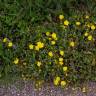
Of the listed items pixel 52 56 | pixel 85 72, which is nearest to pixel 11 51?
pixel 52 56

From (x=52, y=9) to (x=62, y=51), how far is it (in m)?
0.57

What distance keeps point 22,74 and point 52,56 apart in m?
0.39

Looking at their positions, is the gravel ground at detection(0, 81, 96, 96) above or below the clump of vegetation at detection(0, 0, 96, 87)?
below

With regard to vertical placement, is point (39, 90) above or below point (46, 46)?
below

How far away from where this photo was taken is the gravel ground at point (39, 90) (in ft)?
13.8

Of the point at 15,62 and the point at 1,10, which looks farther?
the point at 1,10

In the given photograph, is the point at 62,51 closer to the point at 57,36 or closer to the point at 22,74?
the point at 57,36

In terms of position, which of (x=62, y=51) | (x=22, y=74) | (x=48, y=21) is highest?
(x=48, y=21)

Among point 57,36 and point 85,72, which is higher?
point 57,36

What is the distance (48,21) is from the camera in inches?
176

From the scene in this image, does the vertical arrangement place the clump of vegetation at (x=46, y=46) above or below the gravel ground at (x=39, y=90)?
above

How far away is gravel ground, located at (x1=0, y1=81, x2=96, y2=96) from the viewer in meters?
4.20

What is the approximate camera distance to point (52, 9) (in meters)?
4.46

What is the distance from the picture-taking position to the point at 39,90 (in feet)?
13.8
